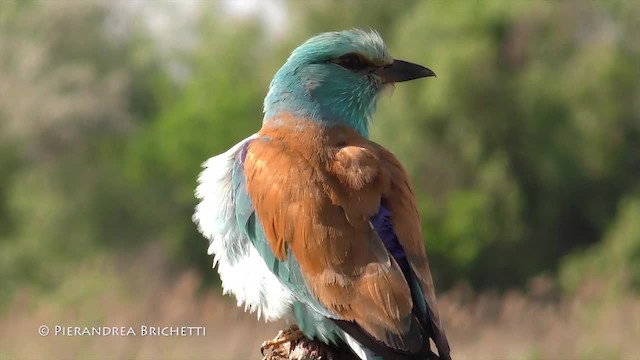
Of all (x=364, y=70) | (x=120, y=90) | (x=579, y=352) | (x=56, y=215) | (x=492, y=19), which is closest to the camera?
(x=364, y=70)

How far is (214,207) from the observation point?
13.5 feet

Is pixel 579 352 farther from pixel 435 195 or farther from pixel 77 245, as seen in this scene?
pixel 77 245

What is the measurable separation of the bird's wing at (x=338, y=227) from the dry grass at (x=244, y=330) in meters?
3.28

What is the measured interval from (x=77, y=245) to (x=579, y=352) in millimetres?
15145

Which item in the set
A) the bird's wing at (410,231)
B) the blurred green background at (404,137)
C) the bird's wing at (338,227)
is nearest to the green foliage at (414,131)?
the blurred green background at (404,137)

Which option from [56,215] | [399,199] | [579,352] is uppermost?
[56,215]

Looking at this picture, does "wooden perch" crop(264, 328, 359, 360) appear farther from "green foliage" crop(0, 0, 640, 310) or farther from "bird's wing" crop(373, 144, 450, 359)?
"green foliage" crop(0, 0, 640, 310)

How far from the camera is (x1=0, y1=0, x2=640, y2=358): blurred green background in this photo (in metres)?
20.7

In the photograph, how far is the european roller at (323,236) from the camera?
11.3ft

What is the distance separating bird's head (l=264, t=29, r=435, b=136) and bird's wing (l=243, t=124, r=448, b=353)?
439 mm

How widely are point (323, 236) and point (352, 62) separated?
→ 1.30 meters

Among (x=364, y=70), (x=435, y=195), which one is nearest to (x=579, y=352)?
(x=364, y=70)

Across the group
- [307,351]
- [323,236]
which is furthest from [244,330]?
[323,236]

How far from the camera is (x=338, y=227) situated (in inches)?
143
